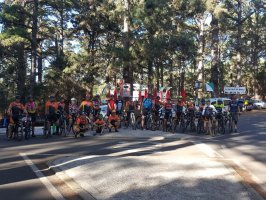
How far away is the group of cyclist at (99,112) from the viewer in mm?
18219

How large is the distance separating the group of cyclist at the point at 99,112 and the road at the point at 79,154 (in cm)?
125

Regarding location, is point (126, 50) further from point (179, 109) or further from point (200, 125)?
point (200, 125)

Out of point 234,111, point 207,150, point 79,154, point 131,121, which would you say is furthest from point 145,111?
point 79,154

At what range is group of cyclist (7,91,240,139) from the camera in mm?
18219

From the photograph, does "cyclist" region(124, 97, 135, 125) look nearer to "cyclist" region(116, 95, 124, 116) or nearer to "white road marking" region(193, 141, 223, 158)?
"cyclist" region(116, 95, 124, 116)

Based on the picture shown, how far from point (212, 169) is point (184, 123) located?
11.8 metres

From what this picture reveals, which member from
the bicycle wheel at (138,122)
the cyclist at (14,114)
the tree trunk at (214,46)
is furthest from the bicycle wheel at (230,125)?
the tree trunk at (214,46)

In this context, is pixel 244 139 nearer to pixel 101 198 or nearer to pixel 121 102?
pixel 121 102

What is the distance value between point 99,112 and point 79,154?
23.9ft

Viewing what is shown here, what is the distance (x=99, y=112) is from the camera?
19766mm

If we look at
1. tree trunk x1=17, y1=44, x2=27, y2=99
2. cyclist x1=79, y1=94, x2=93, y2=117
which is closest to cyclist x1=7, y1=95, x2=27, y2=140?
cyclist x1=79, y1=94, x2=93, y2=117

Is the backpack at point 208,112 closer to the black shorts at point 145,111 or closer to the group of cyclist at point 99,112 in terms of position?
the group of cyclist at point 99,112

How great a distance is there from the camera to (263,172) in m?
9.85

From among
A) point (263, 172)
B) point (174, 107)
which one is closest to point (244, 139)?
point (174, 107)
